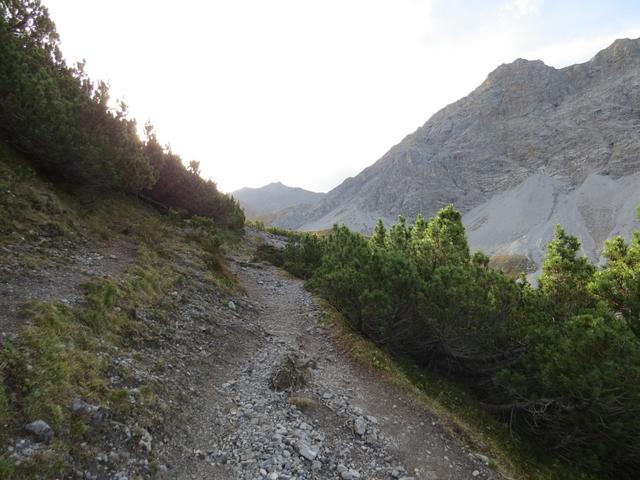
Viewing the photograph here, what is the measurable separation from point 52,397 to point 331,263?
13226 millimetres

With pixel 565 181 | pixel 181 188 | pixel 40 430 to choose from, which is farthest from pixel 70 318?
pixel 565 181

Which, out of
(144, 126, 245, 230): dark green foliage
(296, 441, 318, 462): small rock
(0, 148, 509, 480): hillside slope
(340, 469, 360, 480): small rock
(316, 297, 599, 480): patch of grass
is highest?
(144, 126, 245, 230): dark green foliage

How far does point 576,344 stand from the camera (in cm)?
1045

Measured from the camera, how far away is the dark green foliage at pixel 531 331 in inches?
408

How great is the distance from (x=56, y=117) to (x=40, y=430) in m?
14.1

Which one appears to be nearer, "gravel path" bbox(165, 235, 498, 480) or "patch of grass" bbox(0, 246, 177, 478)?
"patch of grass" bbox(0, 246, 177, 478)

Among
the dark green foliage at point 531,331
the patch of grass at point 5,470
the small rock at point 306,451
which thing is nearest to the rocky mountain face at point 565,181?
the dark green foliage at point 531,331

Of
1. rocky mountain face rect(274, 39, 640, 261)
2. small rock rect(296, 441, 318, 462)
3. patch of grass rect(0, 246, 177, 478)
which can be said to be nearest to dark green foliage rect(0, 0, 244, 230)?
patch of grass rect(0, 246, 177, 478)

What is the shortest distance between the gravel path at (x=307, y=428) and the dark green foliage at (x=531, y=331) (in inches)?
115

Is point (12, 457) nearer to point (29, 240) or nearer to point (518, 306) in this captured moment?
point (29, 240)

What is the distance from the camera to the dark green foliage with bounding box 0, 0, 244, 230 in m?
14.6

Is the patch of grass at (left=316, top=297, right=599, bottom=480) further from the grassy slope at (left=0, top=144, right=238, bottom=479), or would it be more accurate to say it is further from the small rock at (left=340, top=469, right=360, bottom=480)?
the grassy slope at (left=0, top=144, right=238, bottom=479)

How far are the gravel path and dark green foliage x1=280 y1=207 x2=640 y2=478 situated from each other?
2913 millimetres

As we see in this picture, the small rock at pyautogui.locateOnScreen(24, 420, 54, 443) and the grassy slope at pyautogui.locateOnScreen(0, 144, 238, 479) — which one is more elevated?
the grassy slope at pyautogui.locateOnScreen(0, 144, 238, 479)
